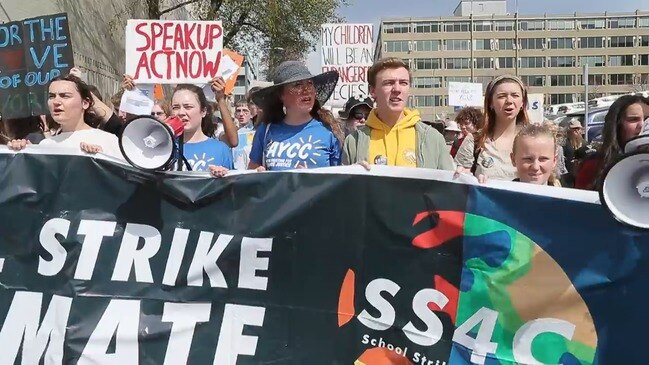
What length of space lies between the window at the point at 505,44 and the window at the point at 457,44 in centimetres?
470

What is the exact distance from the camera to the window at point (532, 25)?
348 ft

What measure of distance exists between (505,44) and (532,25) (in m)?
5.04

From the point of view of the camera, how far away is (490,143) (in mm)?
4215

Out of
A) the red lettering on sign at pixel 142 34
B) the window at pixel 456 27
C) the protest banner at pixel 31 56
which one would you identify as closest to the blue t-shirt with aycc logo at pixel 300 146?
the protest banner at pixel 31 56

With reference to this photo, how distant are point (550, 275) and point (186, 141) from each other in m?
2.31

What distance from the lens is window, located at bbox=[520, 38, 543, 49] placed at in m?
106

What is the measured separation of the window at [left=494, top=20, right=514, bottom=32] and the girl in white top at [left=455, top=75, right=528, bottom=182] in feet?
353

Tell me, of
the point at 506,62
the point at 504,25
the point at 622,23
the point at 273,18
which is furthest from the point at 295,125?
the point at 622,23

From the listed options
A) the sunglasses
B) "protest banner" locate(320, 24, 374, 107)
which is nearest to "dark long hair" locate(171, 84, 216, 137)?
the sunglasses

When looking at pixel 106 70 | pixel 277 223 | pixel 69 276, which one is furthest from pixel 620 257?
pixel 106 70

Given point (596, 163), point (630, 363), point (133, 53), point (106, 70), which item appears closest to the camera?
point (630, 363)

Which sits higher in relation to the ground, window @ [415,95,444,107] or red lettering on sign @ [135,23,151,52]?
window @ [415,95,444,107]

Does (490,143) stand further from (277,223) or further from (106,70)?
(106,70)

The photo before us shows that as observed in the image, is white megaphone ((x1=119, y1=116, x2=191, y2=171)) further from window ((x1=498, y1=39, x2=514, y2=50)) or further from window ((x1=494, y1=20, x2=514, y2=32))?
window ((x1=494, y1=20, x2=514, y2=32))
